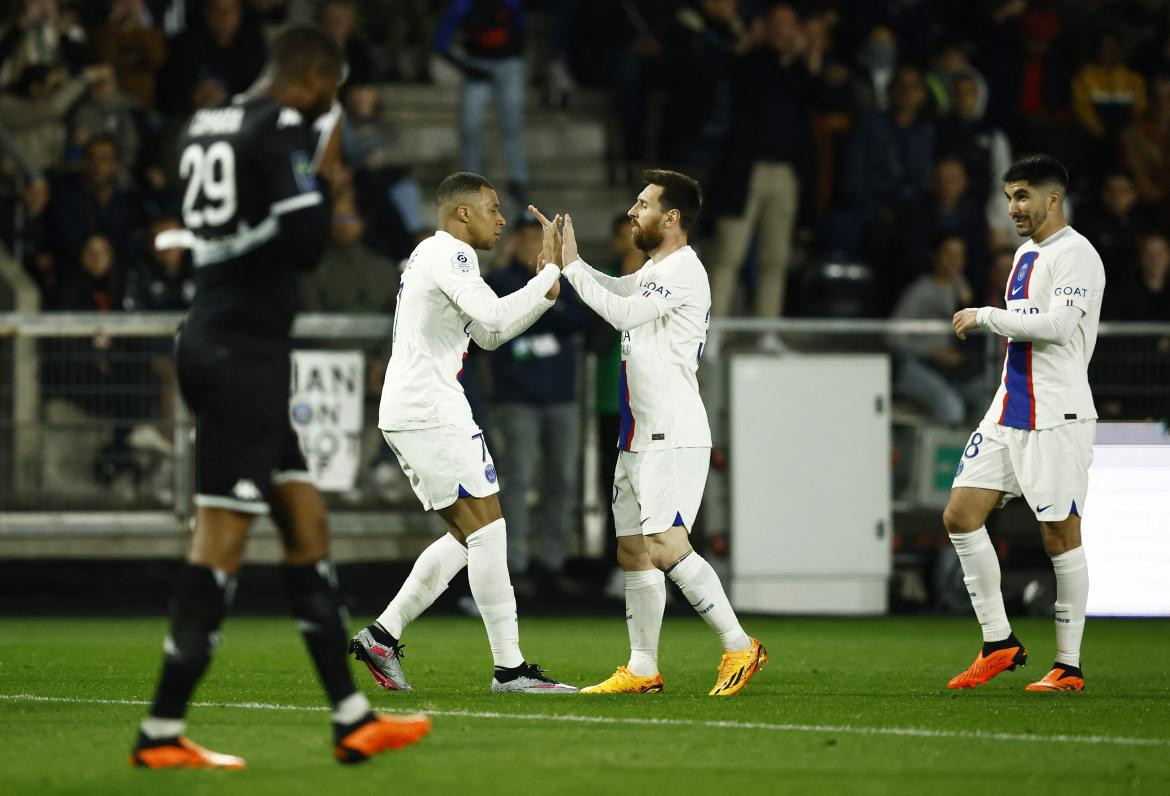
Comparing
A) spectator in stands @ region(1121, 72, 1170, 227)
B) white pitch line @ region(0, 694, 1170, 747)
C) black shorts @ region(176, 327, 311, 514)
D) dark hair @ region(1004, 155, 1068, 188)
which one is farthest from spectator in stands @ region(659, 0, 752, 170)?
black shorts @ region(176, 327, 311, 514)

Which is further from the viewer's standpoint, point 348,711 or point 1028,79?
point 1028,79

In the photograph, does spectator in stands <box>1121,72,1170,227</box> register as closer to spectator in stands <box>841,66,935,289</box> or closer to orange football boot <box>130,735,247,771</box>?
spectator in stands <box>841,66,935,289</box>

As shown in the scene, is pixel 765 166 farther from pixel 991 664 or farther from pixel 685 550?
pixel 685 550

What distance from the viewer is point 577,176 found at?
62.6 ft

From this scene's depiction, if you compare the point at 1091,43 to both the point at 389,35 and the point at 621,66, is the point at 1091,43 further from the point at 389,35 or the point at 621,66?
the point at 389,35

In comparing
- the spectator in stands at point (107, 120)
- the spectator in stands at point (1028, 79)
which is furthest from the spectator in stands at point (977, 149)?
the spectator in stands at point (107, 120)

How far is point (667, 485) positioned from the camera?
8.41 m

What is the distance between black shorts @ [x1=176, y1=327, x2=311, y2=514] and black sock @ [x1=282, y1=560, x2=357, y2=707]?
27cm

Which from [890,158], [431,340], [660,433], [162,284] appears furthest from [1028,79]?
[431,340]

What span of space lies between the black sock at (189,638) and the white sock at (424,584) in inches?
104

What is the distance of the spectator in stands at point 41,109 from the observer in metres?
17.2

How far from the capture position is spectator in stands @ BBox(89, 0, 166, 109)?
685 inches

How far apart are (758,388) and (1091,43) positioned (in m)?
8.04

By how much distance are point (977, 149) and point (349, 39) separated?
5.83 metres
